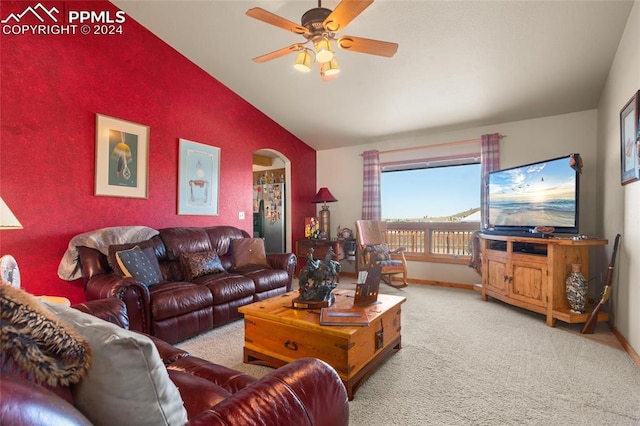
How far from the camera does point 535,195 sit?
3504mm

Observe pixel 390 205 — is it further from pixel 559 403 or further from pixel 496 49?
pixel 559 403

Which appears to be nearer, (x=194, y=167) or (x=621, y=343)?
(x=621, y=343)

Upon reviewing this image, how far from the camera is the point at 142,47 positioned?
3449mm

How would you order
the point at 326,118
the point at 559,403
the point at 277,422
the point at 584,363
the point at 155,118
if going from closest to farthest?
the point at 277,422 < the point at 559,403 < the point at 584,363 < the point at 155,118 < the point at 326,118

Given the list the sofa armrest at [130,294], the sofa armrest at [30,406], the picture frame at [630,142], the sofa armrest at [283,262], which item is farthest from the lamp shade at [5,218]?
the picture frame at [630,142]

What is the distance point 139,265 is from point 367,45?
261 centimetres

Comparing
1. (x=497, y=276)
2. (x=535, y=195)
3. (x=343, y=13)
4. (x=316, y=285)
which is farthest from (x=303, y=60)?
(x=497, y=276)

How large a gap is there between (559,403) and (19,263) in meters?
4.02

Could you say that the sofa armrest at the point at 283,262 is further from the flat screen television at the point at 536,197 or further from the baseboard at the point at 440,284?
the flat screen television at the point at 536,197

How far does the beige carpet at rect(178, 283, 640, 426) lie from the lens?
1677mm

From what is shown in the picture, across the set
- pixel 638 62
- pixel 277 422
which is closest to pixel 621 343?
pixel 638 62

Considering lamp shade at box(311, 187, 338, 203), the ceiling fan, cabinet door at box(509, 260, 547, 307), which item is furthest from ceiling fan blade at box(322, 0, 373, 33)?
lamp shade at box(311, 187, 338, 203)

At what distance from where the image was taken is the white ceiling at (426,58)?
272cm

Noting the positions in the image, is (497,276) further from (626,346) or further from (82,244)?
(82,244)
